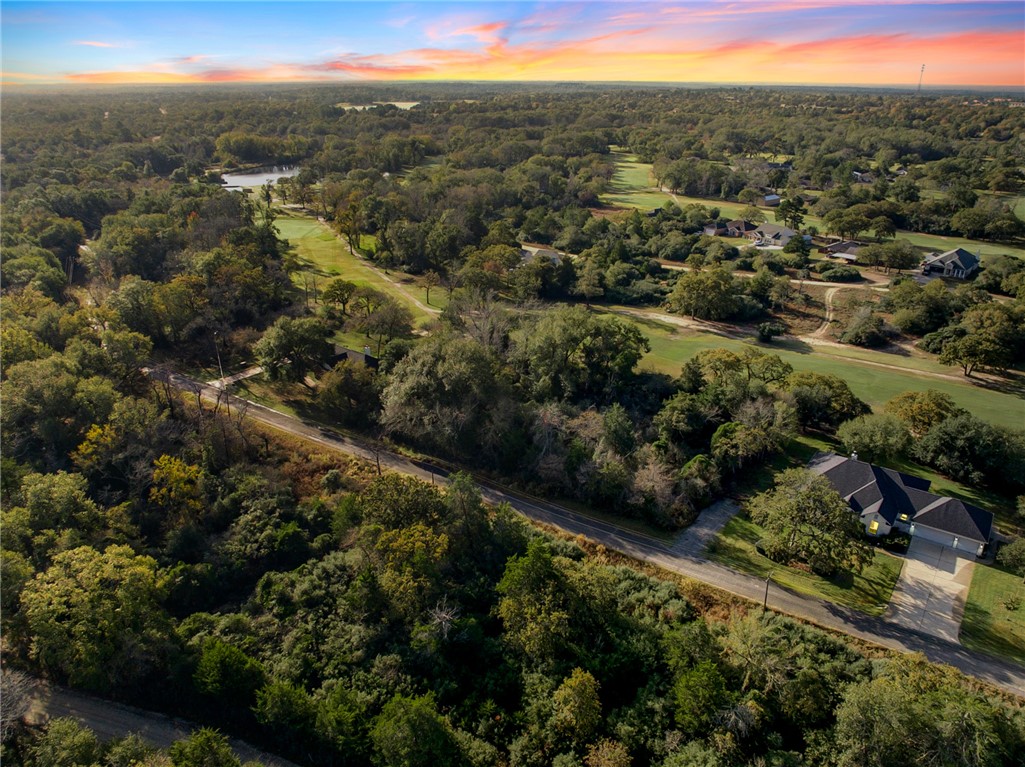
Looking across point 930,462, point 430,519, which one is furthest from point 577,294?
point 430,519

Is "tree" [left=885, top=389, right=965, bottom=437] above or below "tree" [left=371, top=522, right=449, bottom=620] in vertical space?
above

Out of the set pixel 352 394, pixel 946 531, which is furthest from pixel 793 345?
pixel 352 394

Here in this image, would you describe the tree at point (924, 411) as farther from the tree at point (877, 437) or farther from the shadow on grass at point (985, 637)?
the shadow on grass at point (985, 637)

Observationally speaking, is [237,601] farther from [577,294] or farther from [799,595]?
[577,294]

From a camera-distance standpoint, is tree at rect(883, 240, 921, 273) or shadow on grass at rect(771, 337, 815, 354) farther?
tree at rect(883, 240, 921, 273)

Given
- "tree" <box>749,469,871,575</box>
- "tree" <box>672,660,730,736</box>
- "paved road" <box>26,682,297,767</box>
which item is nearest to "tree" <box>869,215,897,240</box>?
"tree" <box>749,469,871,575</box>

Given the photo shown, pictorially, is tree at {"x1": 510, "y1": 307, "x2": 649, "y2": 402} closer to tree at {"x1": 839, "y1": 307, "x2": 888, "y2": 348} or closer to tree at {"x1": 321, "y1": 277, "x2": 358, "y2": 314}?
tree at {"x1": 321, "y1": 277, "x2": 358, "y2": 314}
